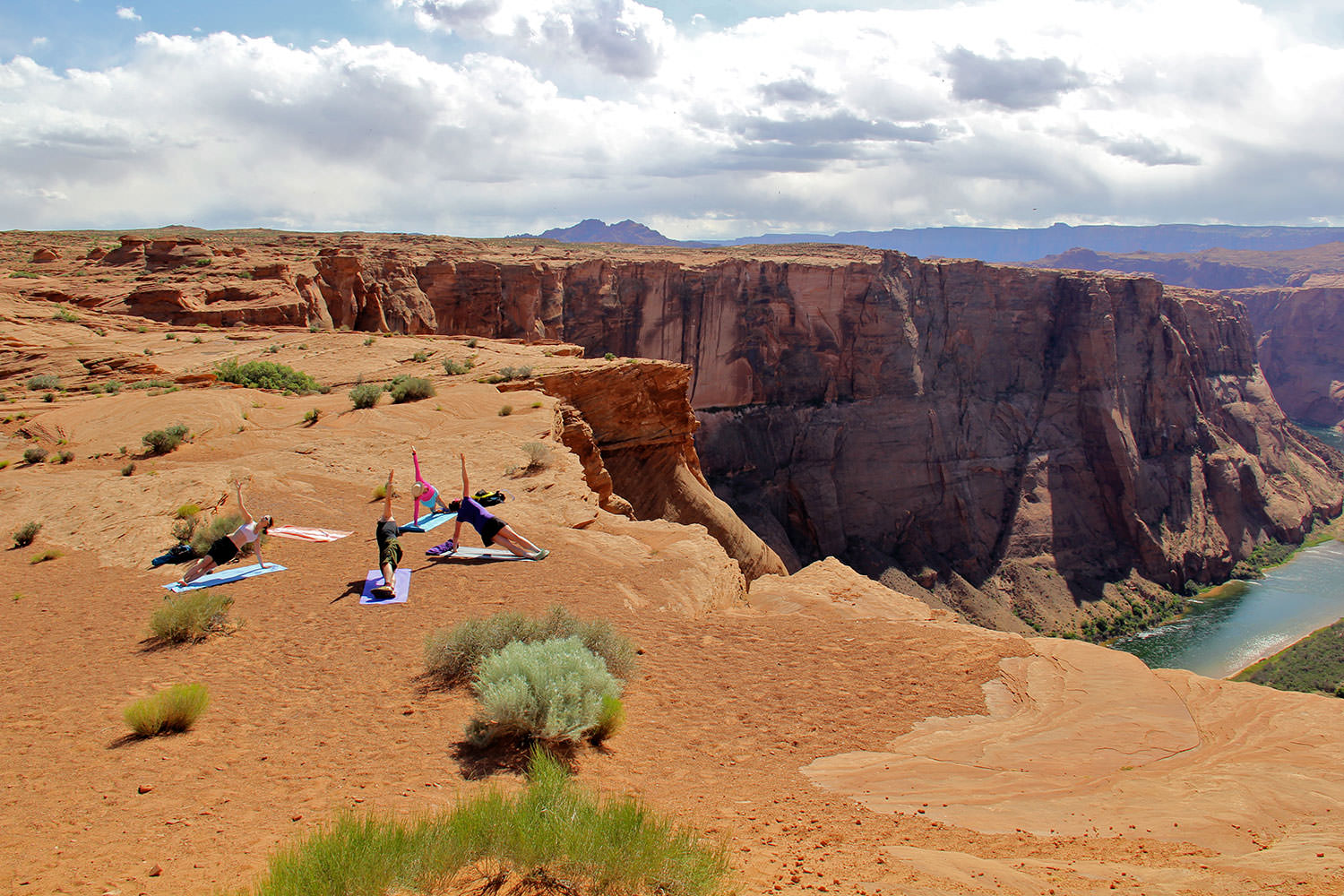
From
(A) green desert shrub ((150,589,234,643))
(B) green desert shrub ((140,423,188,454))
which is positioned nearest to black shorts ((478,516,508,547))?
(A) green desert shrub ((150,589,234,643))

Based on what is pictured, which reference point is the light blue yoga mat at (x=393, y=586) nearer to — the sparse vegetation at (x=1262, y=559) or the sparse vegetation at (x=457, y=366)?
the sparse vegetation at (x=457, y=366)

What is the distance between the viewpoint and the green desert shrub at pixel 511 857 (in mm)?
3756

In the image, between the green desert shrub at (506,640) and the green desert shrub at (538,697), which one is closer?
the green desert shrub at (538,697)

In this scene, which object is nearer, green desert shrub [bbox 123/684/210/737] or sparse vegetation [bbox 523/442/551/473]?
green desert shrub [bbox 123/684/210/737]

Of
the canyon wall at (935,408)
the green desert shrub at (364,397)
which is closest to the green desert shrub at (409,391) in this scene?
the green desert shrub at (364,397)

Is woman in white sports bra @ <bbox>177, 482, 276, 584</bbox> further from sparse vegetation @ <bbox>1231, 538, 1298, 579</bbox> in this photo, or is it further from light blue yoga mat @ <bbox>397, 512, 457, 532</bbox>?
sparse vegetation @ <bbox>1231, 538, 1298, 579</bbox>

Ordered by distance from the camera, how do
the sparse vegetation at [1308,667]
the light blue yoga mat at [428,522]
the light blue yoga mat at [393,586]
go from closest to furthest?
the light blue yoga mat at [393,586]
the light blue yoga mat at [428,522]
the sparse vegetation at [1308,667]

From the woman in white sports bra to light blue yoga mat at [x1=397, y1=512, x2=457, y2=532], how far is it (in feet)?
7.41

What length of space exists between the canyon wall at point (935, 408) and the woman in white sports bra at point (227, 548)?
1339 inches

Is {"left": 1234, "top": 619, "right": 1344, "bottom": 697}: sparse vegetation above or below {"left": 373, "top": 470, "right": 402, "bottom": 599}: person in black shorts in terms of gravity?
below

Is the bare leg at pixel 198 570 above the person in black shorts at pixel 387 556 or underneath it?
underneath

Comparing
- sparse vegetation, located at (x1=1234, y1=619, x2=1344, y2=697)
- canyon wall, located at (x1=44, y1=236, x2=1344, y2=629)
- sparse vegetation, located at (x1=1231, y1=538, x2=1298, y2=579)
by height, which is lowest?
sparse vegetation, located at (x1=1231, y1=538, x2=1298, y2=579)

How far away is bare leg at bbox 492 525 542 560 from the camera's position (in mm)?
11406

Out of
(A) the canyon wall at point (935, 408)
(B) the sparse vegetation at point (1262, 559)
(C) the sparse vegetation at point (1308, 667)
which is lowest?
(B) the sparse vegetation at point (1262, 559)
